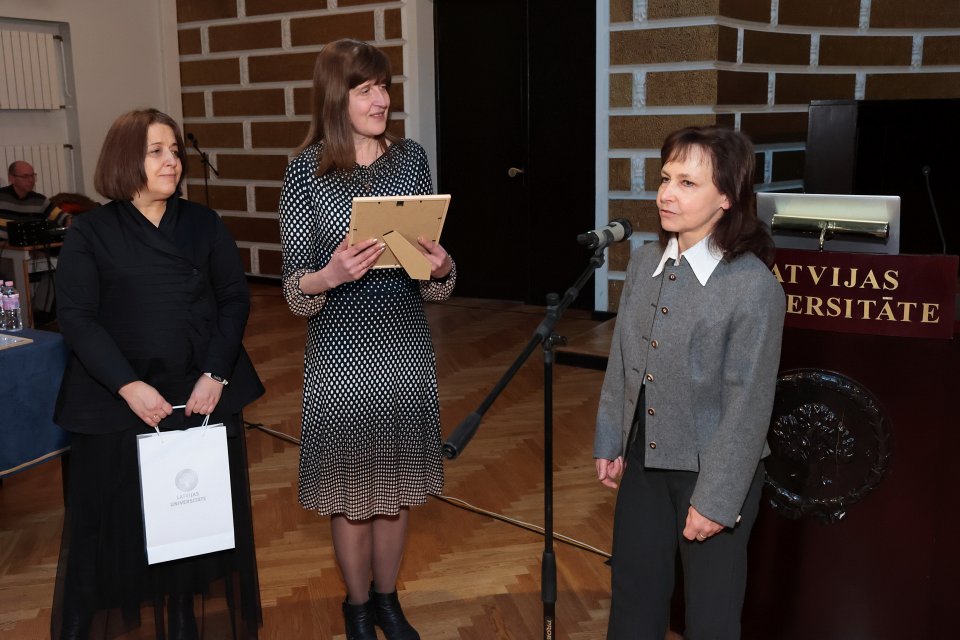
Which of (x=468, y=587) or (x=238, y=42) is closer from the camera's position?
(x=468, y=587)

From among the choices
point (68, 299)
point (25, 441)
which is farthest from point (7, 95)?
point (68, 299)

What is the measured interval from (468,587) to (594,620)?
484mm

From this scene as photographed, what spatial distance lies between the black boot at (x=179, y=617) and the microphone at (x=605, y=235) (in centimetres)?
148

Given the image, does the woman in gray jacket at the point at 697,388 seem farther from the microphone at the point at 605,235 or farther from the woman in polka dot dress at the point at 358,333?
the woman in polka dot dress at the point at 358,333

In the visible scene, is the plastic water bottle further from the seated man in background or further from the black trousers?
the seated man in background

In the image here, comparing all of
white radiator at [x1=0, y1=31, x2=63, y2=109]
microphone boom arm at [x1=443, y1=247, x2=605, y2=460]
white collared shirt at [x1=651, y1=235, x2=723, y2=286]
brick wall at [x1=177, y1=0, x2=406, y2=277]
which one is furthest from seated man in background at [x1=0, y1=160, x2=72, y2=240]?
white collared shirt at [x1=651, y1=235, x2=723, y2=286]

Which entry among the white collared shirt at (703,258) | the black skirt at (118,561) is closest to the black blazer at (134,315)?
the black skirt at (118,561)

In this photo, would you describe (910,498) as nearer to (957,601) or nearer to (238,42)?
(957,601)

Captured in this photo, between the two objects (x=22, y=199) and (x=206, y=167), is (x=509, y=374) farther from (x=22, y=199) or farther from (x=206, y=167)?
(x=206, y=167)

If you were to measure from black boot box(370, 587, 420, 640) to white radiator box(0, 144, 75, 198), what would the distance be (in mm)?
7238

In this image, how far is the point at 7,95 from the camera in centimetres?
858

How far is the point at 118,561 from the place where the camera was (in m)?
2.55

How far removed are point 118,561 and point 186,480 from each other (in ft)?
1.06

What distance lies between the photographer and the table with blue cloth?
3373 millimetres
